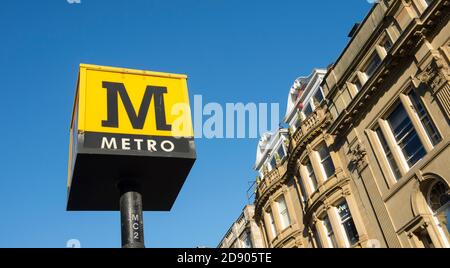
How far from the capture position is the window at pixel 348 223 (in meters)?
21.3

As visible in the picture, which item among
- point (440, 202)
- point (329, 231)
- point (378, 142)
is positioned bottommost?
point (440, 202)

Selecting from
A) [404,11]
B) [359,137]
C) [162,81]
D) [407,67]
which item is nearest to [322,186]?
[359,137]

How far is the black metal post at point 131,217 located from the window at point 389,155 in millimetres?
16600

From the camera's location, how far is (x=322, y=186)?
76.4 ft

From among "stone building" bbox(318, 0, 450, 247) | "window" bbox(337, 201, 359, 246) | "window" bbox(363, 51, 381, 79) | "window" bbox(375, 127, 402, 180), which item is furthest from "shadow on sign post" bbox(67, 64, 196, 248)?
"window" bbox(337, 201, 359, 246)

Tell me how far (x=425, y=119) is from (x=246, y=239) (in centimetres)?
2042

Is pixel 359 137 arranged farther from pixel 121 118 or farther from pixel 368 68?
pixel 121 118

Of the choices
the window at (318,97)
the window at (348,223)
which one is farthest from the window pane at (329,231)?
the window at (318,97)

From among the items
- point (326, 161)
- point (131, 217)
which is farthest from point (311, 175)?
point (131, 217)

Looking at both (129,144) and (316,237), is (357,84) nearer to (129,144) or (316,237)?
(316,237)

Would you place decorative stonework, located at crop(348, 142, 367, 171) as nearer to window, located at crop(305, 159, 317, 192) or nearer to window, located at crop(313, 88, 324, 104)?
window, located at crop(305, 159, 317, 192)

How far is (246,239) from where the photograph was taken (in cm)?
3475

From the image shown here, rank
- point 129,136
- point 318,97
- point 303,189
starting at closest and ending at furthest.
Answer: point 129,136 → point 303,189 → point 318,97
